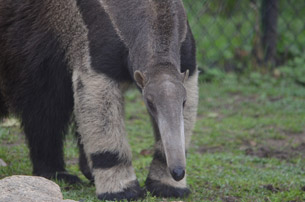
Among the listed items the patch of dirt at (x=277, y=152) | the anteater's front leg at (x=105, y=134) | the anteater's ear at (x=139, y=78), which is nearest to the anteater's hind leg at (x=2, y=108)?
the anteater's front leg at (x=105, y=134)

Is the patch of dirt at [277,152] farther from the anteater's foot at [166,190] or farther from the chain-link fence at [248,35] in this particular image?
the chain-link fence at [248,35]

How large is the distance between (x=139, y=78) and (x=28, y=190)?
3.51 ft

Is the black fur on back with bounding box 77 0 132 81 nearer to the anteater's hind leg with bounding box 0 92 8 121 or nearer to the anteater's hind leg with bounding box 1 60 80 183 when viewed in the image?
the anteater's hind leg with bounding box 1 60 80 183

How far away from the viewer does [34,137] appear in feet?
17.1

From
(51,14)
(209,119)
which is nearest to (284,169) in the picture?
(209,119)

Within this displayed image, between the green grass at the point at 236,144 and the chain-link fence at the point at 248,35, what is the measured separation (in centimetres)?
43

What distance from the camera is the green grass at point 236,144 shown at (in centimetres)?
505

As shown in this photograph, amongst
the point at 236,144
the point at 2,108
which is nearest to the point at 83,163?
the point at 2,108

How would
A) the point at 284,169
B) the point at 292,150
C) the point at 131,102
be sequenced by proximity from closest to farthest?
1. the point at 284,169
2. the point at 292,150
3. the point at 131,102

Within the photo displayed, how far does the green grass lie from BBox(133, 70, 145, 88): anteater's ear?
0.95m

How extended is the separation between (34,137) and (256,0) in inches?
223

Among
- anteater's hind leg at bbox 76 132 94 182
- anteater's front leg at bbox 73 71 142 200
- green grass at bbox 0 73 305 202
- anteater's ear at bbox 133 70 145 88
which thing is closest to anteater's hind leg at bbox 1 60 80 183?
anteater's hind leg at bbox 76 132 94 182

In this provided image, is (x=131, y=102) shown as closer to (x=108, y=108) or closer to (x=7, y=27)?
(x=7, y=27)

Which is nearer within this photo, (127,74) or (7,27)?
(127,74)
